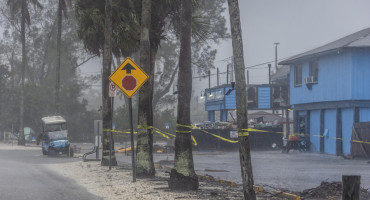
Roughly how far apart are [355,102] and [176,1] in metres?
15.3

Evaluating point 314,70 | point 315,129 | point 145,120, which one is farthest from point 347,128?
point 145,120

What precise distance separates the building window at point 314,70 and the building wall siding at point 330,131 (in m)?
2.23

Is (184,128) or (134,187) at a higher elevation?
(184,128)

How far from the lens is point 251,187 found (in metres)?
11.0

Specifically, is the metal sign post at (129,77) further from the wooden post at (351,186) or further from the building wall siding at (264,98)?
the building wall siding at (264,98)

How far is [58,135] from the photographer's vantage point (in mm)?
34812

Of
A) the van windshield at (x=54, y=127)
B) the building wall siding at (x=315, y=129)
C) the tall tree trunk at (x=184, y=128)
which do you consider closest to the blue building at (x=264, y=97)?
the building wall siding at (x=315, y=129)

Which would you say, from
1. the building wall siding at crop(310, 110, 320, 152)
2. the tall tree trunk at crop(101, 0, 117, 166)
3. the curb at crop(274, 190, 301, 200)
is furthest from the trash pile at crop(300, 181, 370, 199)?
the building wall siding at crop(310, 110, 320, 152)

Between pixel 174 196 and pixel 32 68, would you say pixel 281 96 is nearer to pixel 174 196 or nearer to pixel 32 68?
pixel 174 196

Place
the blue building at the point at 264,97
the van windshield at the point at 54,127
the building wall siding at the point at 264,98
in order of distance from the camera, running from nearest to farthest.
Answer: the van windshield at the point at 54,127 < the blue building at the point at 264,97 < the building wall siding at the point at 264,98

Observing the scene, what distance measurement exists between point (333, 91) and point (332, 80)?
2.21 ft

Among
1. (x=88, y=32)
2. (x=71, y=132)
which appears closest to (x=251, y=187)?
(x=88, y=32)

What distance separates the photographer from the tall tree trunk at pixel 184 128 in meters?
14.6

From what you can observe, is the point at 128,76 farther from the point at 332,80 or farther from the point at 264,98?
the point at 264,98
